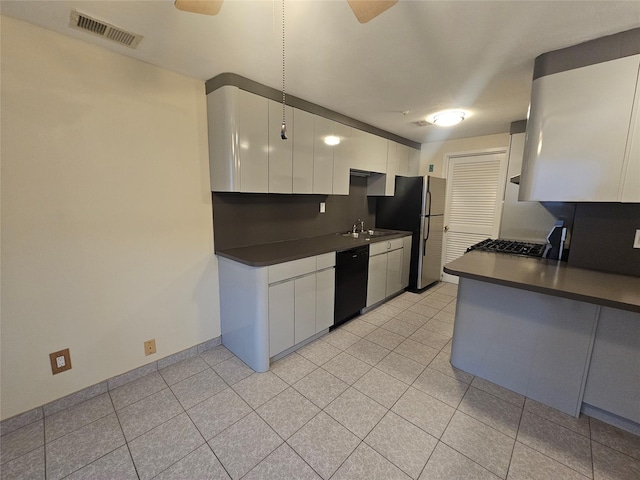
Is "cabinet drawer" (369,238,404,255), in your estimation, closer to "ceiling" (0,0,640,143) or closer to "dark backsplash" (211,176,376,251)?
"dark backsplash" (211,176,376,251)

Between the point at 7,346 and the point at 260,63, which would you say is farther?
the point at 260,63

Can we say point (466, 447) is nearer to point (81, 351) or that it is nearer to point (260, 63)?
point (81, 351)

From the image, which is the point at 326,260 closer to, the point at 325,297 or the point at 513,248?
the point at 325,297

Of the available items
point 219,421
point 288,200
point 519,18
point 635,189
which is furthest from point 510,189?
point 219,421

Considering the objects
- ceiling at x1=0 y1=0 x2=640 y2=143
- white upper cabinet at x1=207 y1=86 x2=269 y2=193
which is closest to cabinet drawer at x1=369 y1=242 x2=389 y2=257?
white upper cabinet at x1=207 y1=86 x2=269 y2=193

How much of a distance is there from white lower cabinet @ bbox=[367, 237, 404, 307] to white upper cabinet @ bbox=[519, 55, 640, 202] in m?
1.65

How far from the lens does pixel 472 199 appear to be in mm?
4086

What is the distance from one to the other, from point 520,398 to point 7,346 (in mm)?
3358

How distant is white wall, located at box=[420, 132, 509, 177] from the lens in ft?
12.3

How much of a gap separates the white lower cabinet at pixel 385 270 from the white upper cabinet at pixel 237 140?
5.23 ft

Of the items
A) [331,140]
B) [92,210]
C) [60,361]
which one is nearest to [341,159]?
[331,140]

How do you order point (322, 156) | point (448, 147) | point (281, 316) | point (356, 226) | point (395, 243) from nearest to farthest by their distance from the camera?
point (281, 316) → point (322, 156) → point (395, 243) → point (356, 226) → point (448, 147)

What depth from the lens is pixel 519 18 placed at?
140cm

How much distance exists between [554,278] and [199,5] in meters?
2.47
